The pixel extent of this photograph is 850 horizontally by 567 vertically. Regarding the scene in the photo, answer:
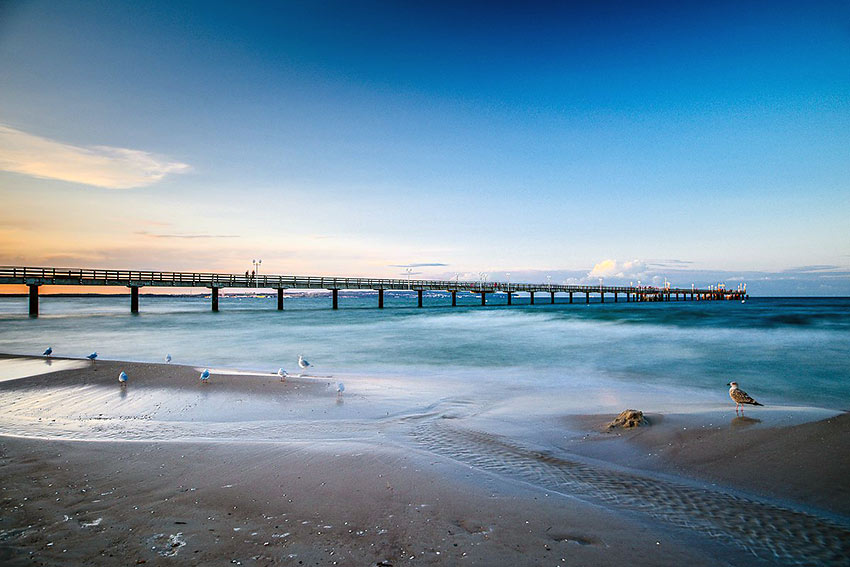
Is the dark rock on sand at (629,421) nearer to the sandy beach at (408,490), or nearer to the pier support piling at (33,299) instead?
the sandy beach at (408,490)

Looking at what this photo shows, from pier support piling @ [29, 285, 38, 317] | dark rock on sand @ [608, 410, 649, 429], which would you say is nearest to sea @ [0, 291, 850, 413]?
dark rock on sand @ [608, 410, 649, 429]

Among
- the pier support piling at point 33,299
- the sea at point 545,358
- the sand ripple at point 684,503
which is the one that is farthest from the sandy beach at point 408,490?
the pier support piling at point 33,299

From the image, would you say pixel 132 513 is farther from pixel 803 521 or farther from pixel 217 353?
pixel 217 353

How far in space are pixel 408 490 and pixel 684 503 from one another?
2572mm

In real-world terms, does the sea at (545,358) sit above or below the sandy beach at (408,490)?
below

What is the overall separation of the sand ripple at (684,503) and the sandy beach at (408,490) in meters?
0.02

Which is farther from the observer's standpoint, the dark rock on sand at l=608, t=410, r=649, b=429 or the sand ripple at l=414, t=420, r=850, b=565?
the dark rock on sand at l=608, t=410, r=649, b=429

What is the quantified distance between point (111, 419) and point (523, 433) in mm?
6176

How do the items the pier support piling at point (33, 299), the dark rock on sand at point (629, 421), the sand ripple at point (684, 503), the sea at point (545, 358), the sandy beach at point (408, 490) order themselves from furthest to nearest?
the pier support piling at point (33, 299)
the sea at point (545, 358)
the dark rock on sand at point (629, 421)
the sand ripple at point (684, 503)
the sandy beach at point (408, 490)

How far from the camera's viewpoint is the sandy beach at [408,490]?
3432 millimetres

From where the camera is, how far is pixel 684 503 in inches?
172

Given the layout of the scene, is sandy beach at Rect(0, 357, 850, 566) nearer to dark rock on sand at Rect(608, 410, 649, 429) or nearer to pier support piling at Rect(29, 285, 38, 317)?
dark rock on sand at Rect(608, 410, 649, 429)

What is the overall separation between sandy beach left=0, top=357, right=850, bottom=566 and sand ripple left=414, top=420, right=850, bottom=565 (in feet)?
0.07

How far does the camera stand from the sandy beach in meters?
3.43
